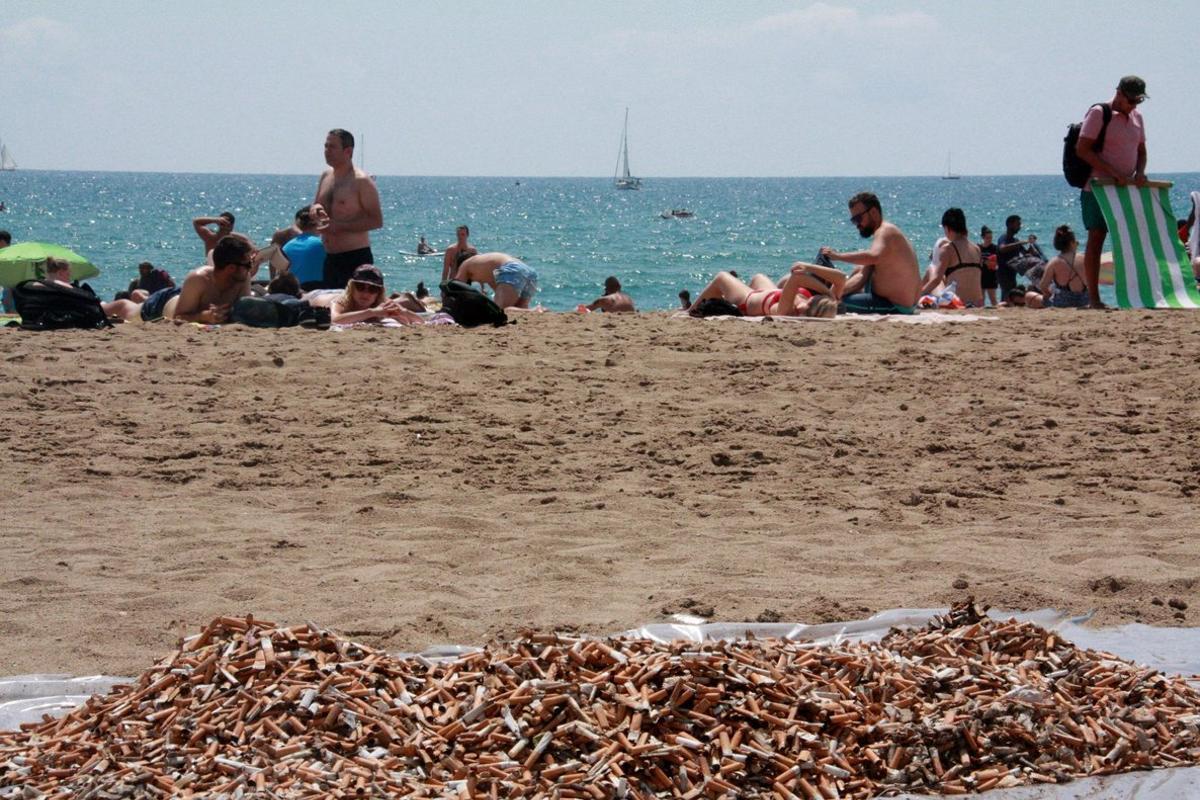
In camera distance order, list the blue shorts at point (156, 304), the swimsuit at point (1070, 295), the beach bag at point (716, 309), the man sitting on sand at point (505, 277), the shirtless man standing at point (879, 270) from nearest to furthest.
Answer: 1. the shirtless man standing at point (879, 270)
2. the beach bag at point (716, 309)
3. the blue shorts at point (156, 304)
4. the man sitting on sand at point (505, 277)
5. the swimsuit at point (1070, 295)

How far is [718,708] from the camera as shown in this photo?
3326 millimetres

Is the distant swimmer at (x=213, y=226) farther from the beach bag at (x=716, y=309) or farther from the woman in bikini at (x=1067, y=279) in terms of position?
the woman in bikini at (x=1067, y=279)

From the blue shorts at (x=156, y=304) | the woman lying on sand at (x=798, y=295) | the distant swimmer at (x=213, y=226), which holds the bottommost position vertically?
the blue shorts at (x=156, y=304)

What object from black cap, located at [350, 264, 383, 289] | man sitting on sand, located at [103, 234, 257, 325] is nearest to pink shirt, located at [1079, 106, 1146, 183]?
black cap, located at [350, 264, 383, 289]

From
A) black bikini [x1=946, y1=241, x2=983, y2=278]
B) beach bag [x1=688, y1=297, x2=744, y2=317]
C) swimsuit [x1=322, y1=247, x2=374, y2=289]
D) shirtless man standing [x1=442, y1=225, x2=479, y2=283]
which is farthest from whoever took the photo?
shirtless man standing [x1=442, y1=225, x2=479, y2=283]

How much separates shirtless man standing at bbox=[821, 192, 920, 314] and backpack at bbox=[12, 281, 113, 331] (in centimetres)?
554

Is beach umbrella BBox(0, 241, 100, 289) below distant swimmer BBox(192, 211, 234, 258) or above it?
below

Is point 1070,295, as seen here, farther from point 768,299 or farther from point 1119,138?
point 768,299

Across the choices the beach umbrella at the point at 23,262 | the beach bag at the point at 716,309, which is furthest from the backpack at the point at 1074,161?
the beach umbrella at the point at 23,262

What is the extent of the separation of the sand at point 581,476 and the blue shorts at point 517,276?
91.6 inches

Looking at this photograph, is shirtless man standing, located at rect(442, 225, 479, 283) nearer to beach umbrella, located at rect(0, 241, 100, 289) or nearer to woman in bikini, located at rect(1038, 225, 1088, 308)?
beach umbrella, located at rect(0, 241, 100, 289)

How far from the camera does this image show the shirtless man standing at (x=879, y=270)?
10.5 m

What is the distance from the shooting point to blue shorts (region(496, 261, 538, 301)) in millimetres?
12102

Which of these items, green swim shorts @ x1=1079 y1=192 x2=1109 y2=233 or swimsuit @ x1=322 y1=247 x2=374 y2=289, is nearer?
green swim shorts @ x1=1079 y1=192 x2=1109 y2=233
